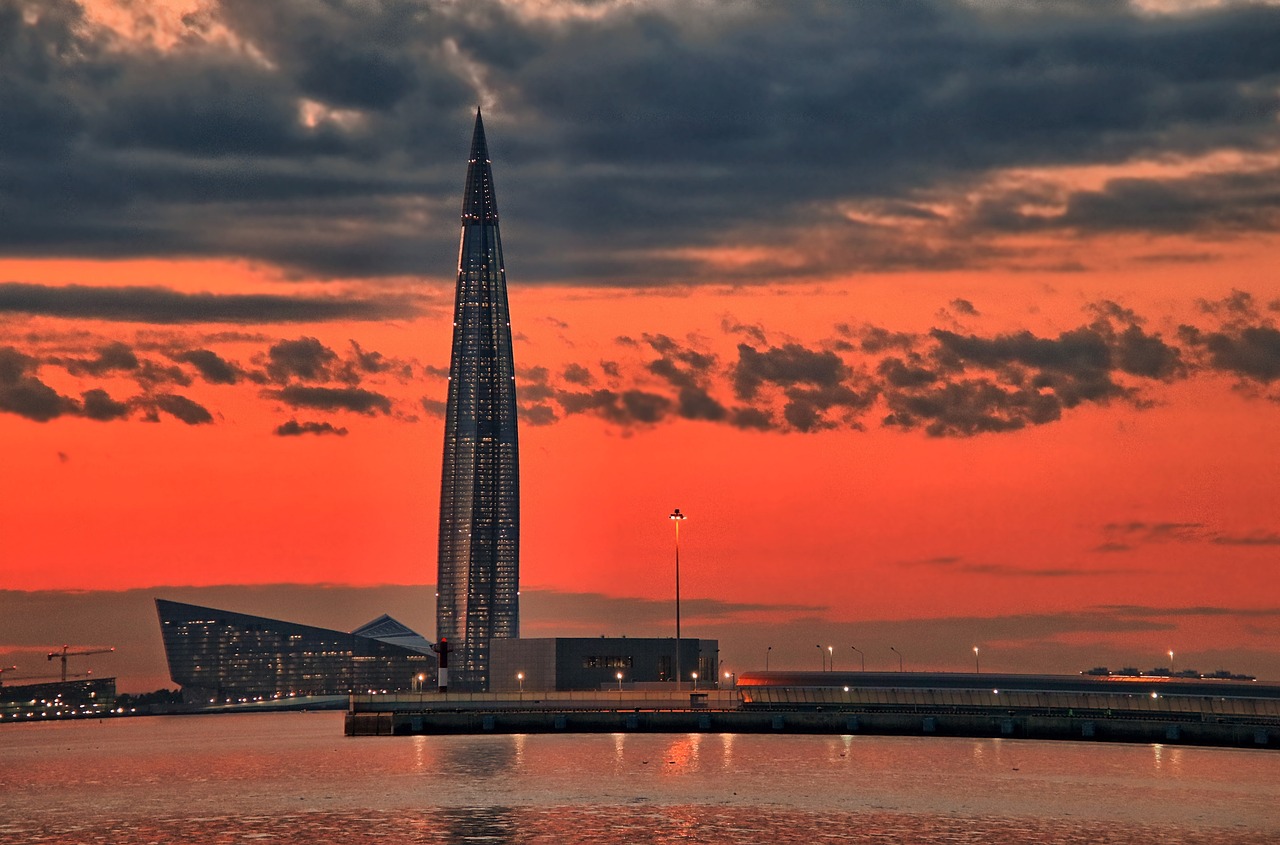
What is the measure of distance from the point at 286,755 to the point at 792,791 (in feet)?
260

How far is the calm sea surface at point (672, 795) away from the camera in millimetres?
85312

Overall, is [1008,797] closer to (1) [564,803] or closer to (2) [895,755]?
(1) [564,803]

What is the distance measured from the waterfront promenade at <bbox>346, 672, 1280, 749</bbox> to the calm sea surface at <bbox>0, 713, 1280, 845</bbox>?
465cm

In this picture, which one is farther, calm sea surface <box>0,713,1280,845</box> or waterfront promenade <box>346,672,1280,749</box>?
waterfront promenade <box>346,672,1280,749</box>

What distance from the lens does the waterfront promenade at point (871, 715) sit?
163 meters

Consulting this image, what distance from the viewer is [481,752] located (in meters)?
151

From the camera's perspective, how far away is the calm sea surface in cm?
8531

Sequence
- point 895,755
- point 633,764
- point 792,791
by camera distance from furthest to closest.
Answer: point 895,755
point 633,764
point 792,791

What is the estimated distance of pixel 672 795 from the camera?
104062 millimetres

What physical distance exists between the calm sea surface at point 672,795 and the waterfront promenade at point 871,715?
15.2 ft

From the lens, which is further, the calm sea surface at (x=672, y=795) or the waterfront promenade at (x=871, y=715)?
the waterfront promenade at (x=871, y=715)

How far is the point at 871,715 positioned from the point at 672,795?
252 ft

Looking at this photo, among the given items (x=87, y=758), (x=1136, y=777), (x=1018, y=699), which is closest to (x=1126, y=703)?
(x=1018, y=699)

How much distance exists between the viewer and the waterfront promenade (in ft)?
536
